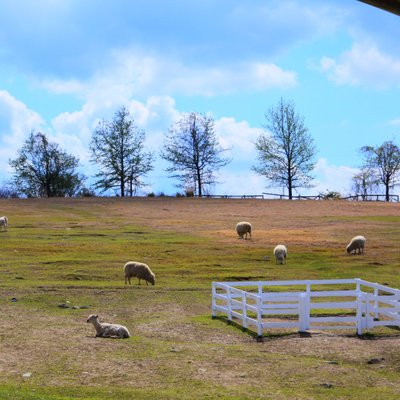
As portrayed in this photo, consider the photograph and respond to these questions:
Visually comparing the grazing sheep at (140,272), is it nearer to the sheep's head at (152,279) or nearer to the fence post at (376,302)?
the sheep's head at (152,279)

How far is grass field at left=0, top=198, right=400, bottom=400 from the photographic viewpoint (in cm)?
1247

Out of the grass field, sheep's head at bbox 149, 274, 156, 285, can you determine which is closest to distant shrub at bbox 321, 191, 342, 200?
the grass field

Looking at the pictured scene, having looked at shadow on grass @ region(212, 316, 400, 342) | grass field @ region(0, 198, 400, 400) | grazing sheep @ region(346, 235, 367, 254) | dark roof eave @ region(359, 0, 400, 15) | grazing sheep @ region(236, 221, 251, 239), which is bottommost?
shadow on grass @ region(212, 316, 400, 342)

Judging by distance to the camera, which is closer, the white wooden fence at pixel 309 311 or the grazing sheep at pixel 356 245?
the white wooden fence at pixel 309 311

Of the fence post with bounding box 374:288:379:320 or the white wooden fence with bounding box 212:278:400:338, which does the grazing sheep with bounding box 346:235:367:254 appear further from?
the fence post with bounding box 374:288:379:320

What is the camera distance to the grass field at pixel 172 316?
40.9ft

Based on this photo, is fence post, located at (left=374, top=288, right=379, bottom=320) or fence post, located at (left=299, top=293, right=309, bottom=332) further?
fence post, located at (left=374, top=288, right=379, bottom=320)

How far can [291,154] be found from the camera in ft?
277

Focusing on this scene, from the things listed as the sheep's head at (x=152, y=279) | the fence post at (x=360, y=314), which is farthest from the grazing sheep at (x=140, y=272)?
the fence post at (x=360, y=314)

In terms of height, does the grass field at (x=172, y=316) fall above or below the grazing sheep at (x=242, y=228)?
below

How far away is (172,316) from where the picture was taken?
20.5 m

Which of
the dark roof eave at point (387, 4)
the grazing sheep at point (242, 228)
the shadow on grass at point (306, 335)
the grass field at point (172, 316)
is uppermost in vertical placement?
the dark roof eave at point (387, 4)

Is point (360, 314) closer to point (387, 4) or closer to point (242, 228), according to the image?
point (387, 4)

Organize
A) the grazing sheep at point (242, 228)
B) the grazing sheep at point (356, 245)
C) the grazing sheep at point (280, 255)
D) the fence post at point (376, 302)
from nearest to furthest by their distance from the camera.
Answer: the fence post at point (376, 302) → the grazing sheep at point (280, 255) → the grazing sheep at point (356, 245) → the grazing sheep at point (242, 228)
